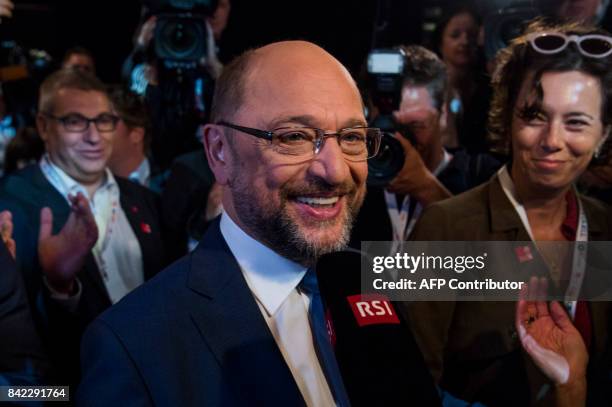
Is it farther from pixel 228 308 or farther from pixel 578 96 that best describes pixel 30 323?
pixel 578 96

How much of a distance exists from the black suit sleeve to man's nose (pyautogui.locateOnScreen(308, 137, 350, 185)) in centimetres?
43

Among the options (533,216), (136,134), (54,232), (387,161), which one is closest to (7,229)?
(54,232)

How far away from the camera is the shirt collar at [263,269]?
1.28m

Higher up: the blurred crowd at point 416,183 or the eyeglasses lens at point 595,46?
the eyeglasses lens at point 595,46

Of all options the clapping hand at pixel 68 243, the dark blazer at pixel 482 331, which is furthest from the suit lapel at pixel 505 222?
the clapping hand at pixel 68 243

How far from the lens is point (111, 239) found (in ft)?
7.45

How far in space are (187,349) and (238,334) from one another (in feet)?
0.28

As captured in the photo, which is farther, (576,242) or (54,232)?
(54,232)

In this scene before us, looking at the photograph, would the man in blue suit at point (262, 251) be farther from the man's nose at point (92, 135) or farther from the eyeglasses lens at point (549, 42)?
the man's nose at point (92, 135)

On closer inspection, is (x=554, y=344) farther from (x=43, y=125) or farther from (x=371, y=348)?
(x=43, y=125)

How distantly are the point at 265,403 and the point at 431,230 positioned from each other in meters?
0.71

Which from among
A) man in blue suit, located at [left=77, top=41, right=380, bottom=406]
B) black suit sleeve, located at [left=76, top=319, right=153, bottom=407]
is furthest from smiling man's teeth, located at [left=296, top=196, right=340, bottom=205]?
black suit sleeve, located at [left=76, top=319, right=153, bottom=407]

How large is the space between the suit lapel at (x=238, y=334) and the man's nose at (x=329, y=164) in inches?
8.5

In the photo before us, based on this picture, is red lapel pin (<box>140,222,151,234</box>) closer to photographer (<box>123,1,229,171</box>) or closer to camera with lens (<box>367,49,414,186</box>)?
photographer (<box>123,1,229,171</box>)
